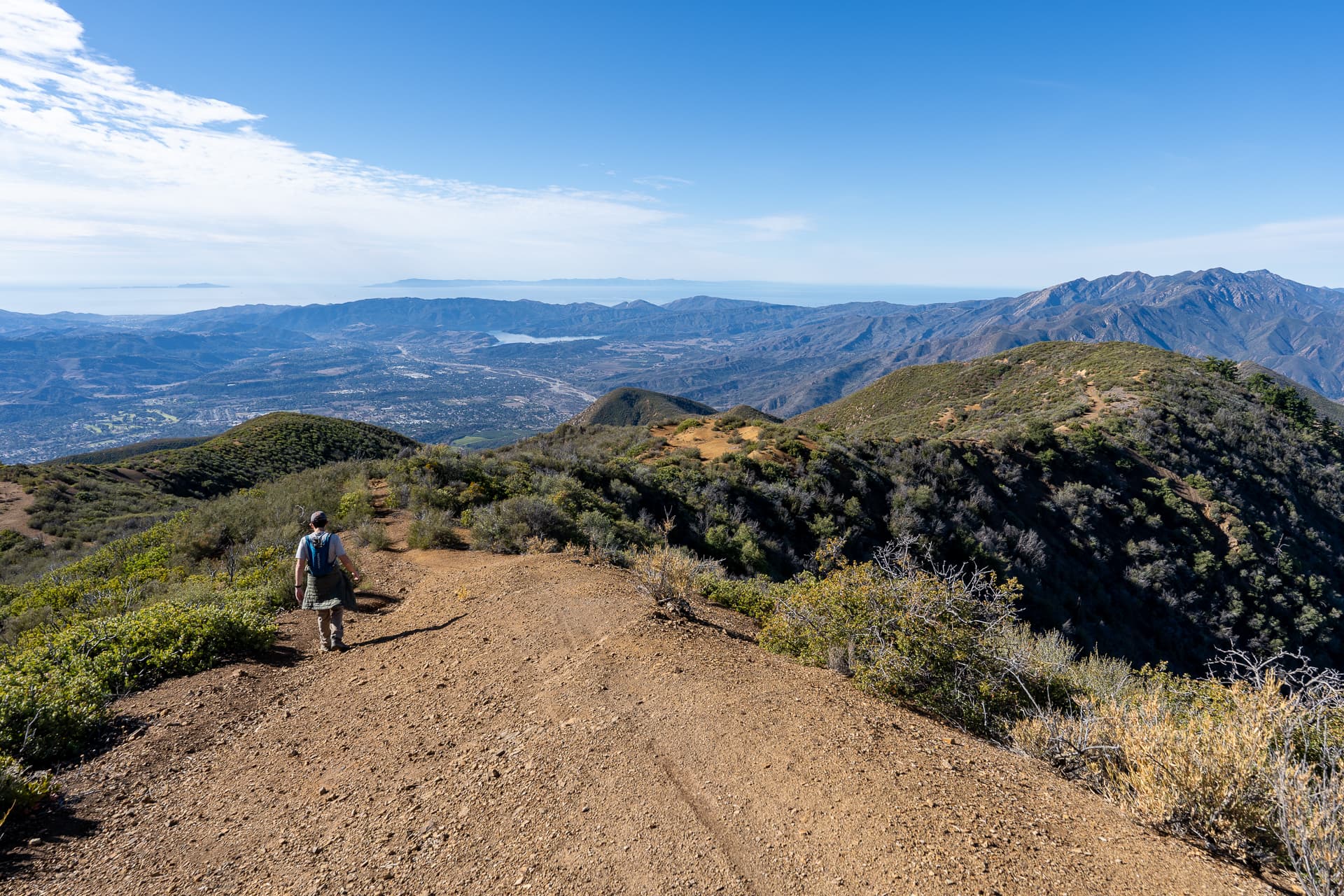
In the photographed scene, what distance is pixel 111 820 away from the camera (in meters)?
3.67

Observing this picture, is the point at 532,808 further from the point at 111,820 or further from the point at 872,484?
the point at 872,484

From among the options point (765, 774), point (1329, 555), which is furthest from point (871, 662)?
point (1329, 555)

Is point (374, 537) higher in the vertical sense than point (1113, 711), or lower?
lower

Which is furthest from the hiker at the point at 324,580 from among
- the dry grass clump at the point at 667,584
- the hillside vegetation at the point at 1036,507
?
the dry grass clump at the point at 667,584

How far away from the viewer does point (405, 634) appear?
6.72 m

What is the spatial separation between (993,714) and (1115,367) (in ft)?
132

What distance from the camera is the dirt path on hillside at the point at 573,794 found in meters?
3.07

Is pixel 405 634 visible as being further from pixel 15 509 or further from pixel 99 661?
pixel 15 509

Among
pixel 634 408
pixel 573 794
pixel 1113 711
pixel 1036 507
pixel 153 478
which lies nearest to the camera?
pixel 573 794

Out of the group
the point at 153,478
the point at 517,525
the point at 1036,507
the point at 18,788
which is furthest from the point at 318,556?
A: the point at 153,478

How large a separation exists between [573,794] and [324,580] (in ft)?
14.6

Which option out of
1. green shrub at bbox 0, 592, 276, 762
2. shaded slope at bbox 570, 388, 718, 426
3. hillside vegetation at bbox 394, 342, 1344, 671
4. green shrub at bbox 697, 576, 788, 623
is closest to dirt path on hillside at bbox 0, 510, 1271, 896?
green shrub at bbox 0, 592, 276, 762

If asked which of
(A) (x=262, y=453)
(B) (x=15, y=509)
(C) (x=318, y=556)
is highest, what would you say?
(C) (x=318, y=556)

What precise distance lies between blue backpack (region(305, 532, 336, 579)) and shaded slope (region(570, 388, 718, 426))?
74.7m
